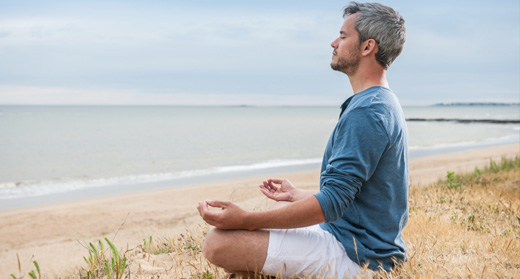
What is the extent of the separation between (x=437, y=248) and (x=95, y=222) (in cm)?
845

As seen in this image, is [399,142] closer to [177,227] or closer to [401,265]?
[401,265]

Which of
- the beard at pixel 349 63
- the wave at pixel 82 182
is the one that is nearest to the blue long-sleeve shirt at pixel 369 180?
the beard at pixel 349 63

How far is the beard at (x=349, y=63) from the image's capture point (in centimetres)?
290

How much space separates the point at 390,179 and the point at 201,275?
1.79 m

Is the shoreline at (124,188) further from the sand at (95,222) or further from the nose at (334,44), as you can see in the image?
the nose at (334,44)

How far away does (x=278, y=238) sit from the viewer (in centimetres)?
288

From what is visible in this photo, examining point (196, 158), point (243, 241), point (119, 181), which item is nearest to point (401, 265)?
point (243, 241)

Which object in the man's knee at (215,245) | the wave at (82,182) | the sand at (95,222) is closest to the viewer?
the man's knee at (215,245)

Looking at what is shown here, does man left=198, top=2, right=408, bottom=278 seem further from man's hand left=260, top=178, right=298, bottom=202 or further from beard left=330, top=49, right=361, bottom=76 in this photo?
man's hand left=260, top=178, right=298, bottom=202


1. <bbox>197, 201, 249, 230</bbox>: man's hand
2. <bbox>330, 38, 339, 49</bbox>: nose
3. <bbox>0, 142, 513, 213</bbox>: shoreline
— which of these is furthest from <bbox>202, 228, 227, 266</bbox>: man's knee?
<bbox>0, 142, 513, 213</bbox>: shoreline

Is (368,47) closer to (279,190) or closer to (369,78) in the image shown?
(369,78)

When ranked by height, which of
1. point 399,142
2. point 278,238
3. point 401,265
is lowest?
point 401,265

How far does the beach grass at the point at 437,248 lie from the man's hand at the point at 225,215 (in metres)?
0.86

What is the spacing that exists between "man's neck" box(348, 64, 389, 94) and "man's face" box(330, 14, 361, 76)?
49 mm
